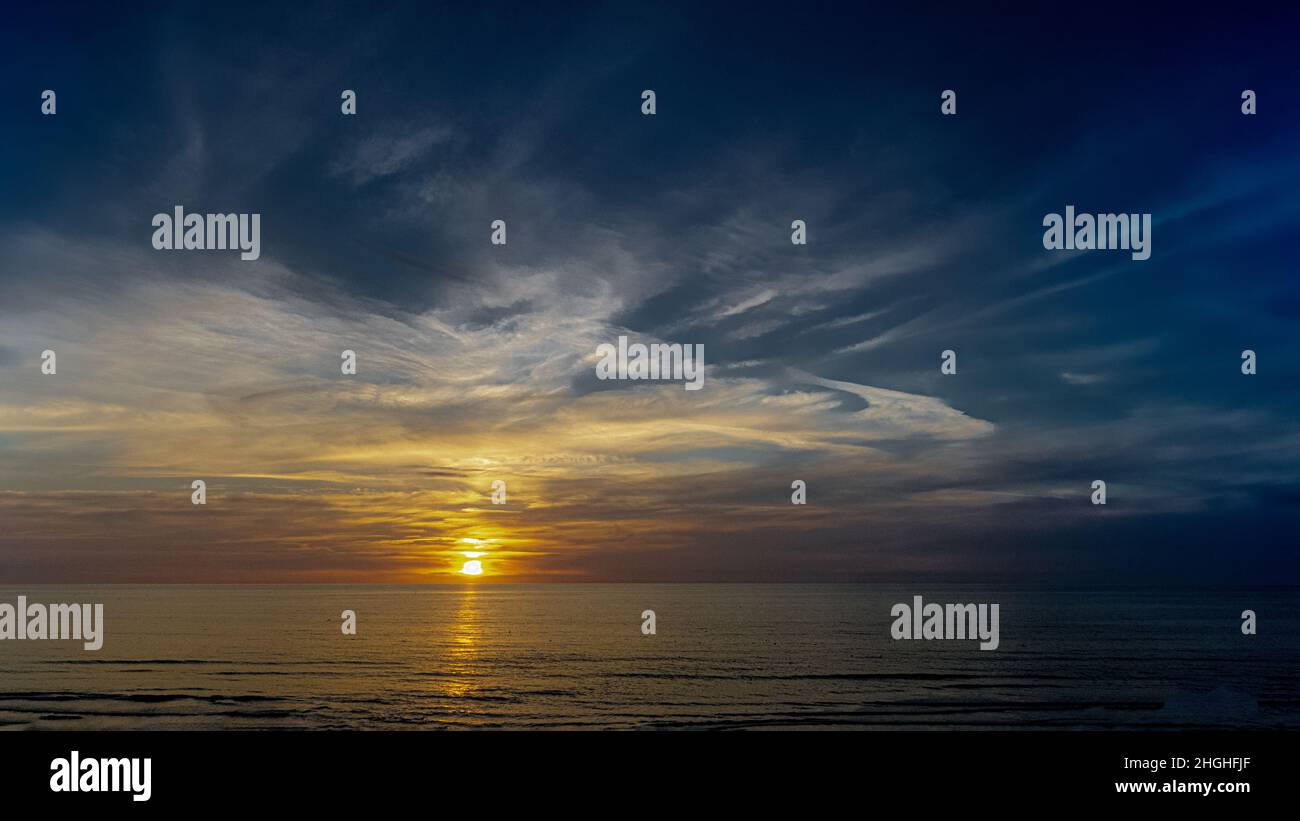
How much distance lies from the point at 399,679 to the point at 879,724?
29.2 metres

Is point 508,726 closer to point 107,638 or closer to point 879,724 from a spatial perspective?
point 879,724

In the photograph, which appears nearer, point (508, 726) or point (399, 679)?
point (508, 726)

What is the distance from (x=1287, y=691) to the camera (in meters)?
44.1

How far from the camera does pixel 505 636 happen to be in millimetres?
85312

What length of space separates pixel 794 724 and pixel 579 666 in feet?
81.2
